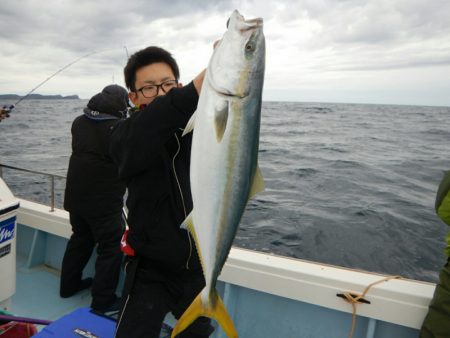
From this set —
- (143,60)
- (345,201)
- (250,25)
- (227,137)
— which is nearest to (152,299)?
(227,137)

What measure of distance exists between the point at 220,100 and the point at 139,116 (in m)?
0.47

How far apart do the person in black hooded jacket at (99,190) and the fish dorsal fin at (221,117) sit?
7.68ft

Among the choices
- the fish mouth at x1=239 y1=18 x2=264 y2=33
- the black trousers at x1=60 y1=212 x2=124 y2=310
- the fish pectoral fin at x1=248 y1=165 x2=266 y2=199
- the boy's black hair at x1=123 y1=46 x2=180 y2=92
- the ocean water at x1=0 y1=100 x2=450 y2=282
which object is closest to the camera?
the fish mouth at x1=239 y1=18 x2=264 y2=33

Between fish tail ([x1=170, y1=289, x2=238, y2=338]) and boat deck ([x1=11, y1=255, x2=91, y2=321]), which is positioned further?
boat deck ([x1=11, y1=255, x2=91, y2=321])

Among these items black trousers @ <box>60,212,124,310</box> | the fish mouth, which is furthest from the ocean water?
the fish mouth

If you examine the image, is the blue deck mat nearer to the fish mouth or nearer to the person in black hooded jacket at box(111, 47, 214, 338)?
the person in black hooded jacket at box(111, 47, 214, 338)

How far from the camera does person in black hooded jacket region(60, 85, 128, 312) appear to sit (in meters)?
3.49

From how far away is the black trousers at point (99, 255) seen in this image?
11.4ft

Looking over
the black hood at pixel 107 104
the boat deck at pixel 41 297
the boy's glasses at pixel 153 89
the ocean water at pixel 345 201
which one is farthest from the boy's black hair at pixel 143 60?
the ocean water at pixel 345 201

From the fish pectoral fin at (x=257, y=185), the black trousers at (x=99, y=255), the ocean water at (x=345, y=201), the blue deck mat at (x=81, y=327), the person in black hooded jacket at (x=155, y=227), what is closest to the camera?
the fish pectoral fin at (x=257, y=185)

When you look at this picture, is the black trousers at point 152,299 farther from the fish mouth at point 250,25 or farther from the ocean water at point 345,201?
the ocean water at point 345,201

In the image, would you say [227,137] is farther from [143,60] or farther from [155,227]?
[143,60]

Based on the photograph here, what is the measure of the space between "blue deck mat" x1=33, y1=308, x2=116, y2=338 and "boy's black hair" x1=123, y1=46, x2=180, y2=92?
5.42 feet

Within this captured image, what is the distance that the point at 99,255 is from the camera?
363 cm
